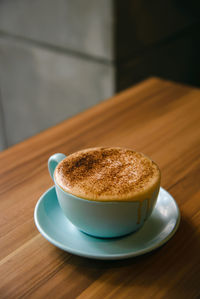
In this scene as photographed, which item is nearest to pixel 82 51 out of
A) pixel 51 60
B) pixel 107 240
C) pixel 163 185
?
pixel 51 60

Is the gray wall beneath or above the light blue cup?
beneath

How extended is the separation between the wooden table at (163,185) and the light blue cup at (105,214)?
4cm

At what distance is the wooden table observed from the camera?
0.37 m

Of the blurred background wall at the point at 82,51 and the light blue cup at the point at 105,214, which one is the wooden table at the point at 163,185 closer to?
the light blue cup at the point at 105,214

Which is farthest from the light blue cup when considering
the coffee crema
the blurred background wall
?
the blurred background wall

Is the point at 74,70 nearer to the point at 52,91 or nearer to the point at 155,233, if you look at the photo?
the point at 52,91

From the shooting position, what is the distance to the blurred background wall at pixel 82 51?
148 centimetres

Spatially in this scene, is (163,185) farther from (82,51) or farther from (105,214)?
(82,51)

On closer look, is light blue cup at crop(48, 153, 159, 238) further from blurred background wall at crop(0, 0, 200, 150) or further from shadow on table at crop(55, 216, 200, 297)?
blurred background wall at crop(0, 0, 200, 150)

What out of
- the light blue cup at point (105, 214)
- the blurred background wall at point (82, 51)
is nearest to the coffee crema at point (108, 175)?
the light blue cup at point (105, 214)

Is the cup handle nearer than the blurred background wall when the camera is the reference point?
Yes

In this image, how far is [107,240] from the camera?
412 millimetres

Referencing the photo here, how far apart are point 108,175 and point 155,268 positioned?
0.12 m

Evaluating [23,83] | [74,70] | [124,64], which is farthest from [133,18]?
[23,83]
